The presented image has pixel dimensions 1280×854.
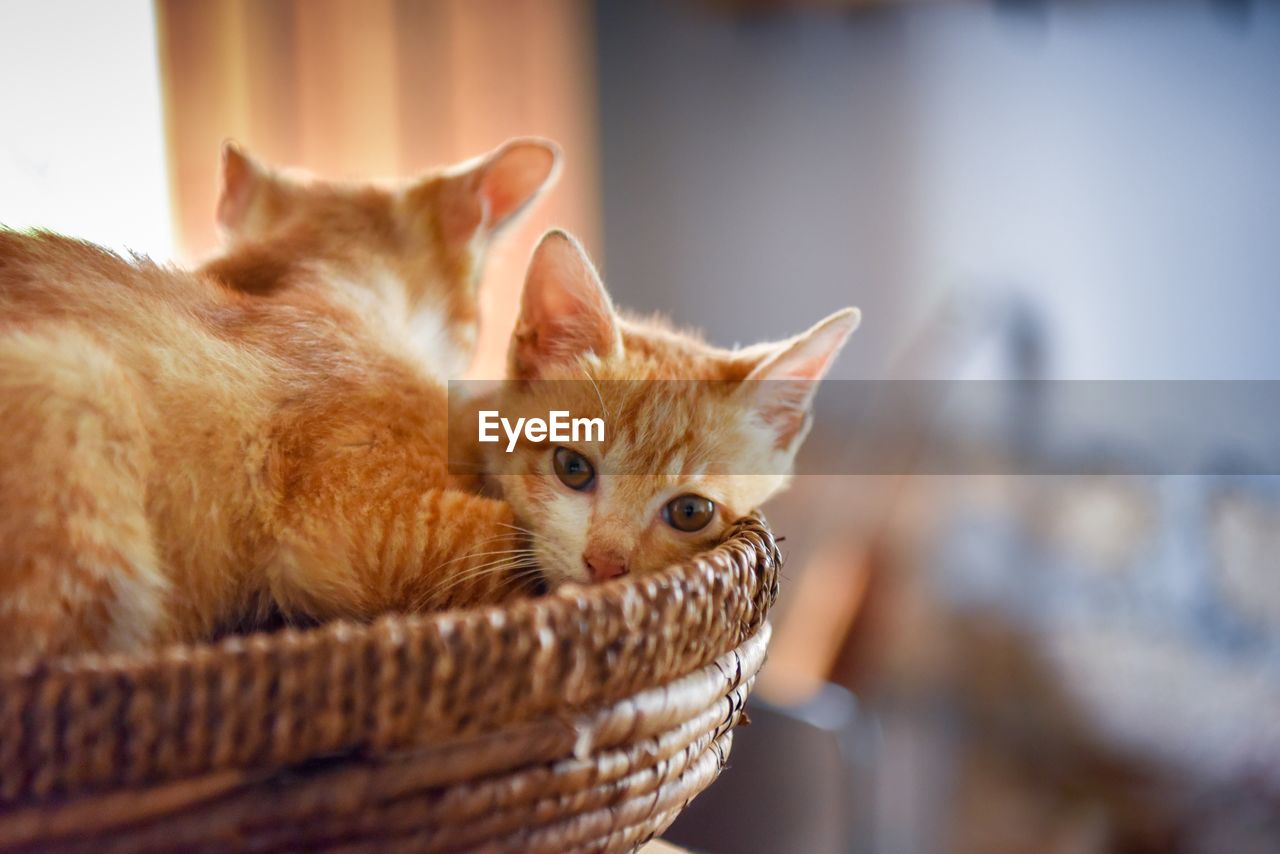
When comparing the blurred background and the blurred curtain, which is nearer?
the blurred background

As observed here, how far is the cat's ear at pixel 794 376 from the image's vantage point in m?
0.91

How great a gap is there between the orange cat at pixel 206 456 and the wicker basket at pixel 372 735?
0.15 m

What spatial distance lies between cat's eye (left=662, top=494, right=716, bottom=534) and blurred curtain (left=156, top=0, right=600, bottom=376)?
950mm

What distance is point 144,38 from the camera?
192 centimetres

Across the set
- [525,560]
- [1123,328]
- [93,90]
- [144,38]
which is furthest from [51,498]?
[1123,328]

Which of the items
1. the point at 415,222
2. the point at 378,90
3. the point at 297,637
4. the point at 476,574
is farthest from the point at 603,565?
the point at 378,90

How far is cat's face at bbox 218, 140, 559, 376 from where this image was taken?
1.07 meters

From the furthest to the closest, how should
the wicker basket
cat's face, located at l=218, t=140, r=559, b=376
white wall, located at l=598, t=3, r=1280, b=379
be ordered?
white wall, located at l=598, t=3, r=1280, b=379
cat's face, located at l=218, t=140, r=559, b=376
the wicker basket

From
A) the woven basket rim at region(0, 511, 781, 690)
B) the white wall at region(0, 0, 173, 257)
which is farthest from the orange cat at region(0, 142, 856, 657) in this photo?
the white wall at region(0, 0, 173, 257)

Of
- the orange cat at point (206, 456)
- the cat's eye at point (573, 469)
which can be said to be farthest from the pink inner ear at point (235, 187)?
the cat's eye at point (573, 469)

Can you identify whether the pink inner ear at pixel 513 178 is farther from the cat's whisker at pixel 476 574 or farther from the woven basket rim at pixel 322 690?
the woven basket rim at pixel 322 690

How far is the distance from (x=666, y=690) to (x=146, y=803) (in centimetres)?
27

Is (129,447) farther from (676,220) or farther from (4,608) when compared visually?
(676,220)

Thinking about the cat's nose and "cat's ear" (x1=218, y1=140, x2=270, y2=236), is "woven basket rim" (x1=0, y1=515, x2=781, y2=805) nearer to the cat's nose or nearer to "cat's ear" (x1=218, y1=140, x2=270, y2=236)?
the cat's nose
